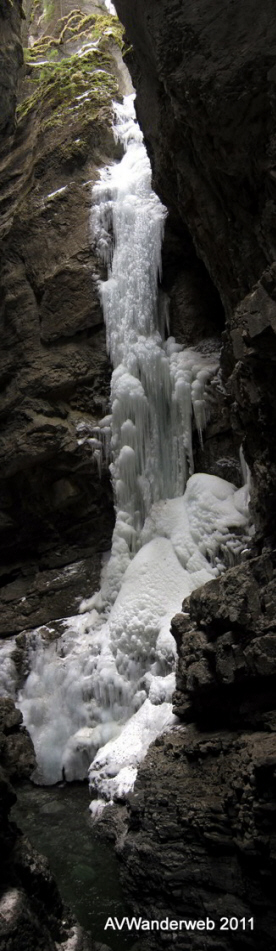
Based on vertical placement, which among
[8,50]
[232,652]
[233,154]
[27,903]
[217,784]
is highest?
[8,50]

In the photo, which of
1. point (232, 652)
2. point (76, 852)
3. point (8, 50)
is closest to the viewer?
point (232, 652)

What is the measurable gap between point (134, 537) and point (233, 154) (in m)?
5.03

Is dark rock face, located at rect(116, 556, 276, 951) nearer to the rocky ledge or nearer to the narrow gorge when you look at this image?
the narrow gorge

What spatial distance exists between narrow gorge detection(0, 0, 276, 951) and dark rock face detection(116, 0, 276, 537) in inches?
0.9

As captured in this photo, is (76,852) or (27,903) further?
(76,852)

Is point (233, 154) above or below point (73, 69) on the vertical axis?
below

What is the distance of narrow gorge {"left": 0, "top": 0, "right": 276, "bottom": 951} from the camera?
4609 millimetres

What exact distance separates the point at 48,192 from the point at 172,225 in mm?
2663

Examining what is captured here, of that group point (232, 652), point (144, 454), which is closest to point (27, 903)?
point (232, 652)

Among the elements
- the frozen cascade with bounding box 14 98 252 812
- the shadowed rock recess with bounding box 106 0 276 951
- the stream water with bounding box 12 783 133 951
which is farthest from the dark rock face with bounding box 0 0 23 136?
the stream water with bounding box 12 783 133 951

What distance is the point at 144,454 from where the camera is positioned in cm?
951

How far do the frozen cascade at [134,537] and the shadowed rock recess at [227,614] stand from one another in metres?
1.12

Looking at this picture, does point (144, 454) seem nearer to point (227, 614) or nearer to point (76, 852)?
point (227, 614)

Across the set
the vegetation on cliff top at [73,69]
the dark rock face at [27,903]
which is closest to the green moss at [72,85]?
the vegetation on cliff top at [73,69]
